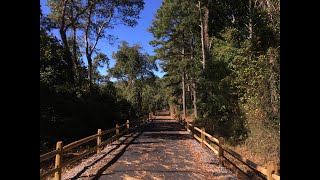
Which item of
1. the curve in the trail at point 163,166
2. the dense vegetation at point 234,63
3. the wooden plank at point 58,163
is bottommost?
the curve in the trail at point 163,166

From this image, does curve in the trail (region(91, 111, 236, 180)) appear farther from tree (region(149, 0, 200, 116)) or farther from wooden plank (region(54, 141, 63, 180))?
tree (region(149, 0, 200, 116))

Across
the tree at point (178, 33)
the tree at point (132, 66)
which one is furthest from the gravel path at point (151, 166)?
the tree at point (132, 66)

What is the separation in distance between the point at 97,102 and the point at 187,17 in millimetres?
16248

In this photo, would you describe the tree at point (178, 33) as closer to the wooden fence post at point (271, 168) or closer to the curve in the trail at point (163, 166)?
the curve in the trail at point (163, 166)

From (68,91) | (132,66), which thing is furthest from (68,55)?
(132,66)

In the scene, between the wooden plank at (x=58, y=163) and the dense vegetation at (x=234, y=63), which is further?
the dense vegetation at (x=234, y=63)

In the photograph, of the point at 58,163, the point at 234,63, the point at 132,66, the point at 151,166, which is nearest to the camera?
the point at 58,163

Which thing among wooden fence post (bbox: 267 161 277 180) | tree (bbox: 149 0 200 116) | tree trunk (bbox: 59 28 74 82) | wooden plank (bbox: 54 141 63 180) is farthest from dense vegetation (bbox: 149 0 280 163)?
tree trunk (bbox: 59 28 74 82)

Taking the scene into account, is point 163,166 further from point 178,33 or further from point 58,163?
point 178,33

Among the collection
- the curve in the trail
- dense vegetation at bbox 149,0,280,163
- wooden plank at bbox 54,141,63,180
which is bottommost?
the curve in the trail

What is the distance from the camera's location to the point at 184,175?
29.7 feet

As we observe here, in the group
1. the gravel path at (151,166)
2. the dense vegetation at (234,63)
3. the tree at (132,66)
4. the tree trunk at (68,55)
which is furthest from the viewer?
the tree at (132,66)
